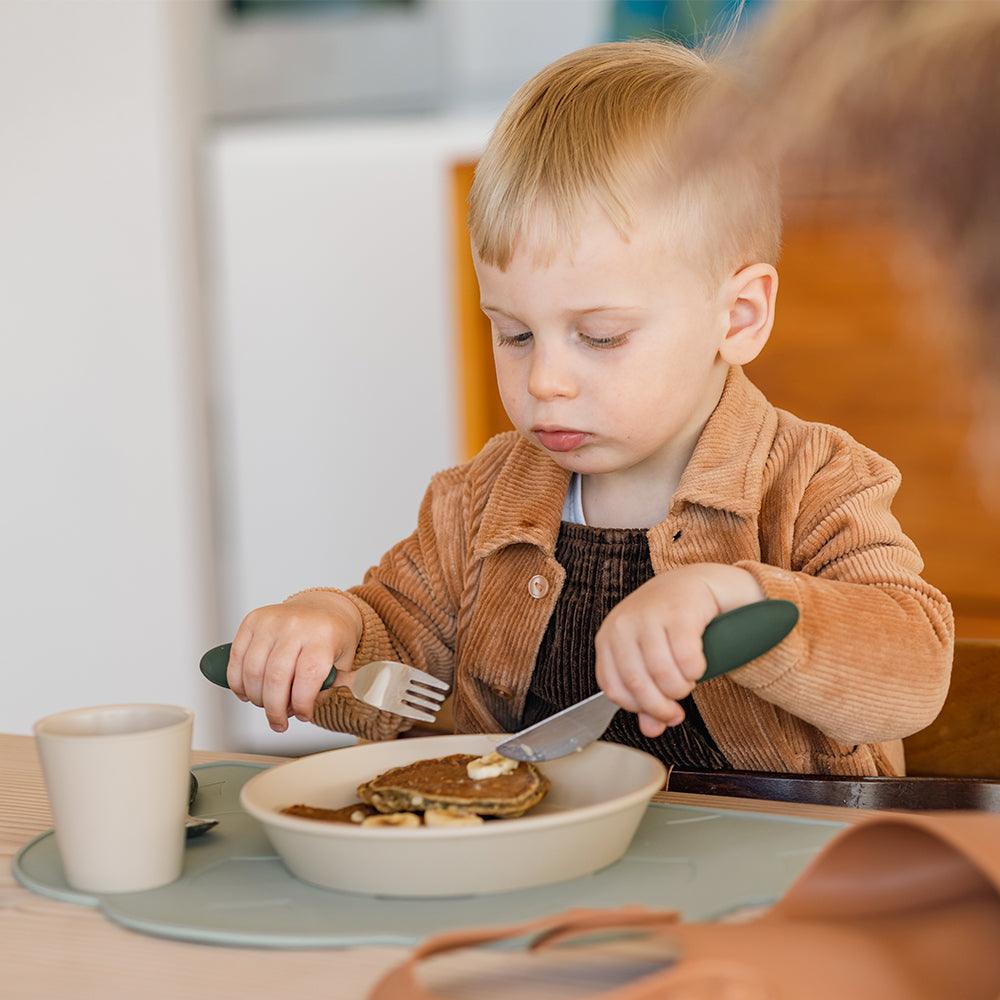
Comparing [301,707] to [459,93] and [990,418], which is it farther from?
[459,93]

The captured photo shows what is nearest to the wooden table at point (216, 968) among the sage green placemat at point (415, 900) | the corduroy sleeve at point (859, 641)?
the sage green placemat at point (415, 900)

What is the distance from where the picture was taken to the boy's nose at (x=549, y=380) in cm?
110

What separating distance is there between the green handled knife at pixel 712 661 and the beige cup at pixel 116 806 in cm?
23

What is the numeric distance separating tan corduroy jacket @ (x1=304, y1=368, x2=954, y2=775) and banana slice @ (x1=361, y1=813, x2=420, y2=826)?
10.6 inches

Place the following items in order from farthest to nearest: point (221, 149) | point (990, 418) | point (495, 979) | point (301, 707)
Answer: point (221, 149) → point (301, 707) → point (495, 979) → point (990, 418)

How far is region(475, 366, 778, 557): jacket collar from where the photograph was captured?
117cm

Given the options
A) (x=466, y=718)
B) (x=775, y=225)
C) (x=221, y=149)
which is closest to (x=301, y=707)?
(x=466, y=718)

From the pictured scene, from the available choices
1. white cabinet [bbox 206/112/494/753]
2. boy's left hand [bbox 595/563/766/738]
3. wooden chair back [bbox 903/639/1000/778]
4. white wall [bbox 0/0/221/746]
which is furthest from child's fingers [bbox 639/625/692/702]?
white wall [bbox 0/0/221/746]

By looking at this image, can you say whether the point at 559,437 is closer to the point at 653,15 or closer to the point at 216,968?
the point at 216,968

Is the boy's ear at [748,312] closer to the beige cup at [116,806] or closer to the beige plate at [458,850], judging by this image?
the beige plate at [458,850]

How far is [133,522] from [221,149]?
0.80 meters

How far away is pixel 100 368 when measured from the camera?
2.94 m

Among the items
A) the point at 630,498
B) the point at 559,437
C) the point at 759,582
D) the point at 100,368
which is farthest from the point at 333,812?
the point at 100,368

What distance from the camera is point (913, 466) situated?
105 inches
